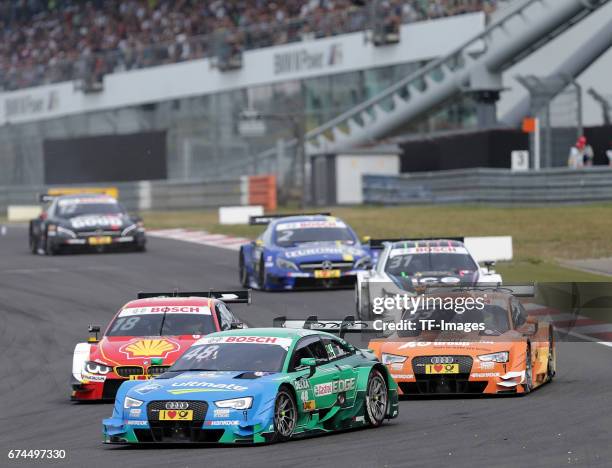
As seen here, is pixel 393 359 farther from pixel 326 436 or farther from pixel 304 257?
pixel 304 257

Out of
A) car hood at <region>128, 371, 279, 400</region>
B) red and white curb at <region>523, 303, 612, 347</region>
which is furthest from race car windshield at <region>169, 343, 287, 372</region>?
red and white curb at <region>523, 303, 612, 347</region>

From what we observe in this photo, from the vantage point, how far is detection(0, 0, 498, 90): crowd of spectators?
4909 centimetres

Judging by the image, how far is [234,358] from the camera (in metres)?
12.3

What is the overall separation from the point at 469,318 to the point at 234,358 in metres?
4.03

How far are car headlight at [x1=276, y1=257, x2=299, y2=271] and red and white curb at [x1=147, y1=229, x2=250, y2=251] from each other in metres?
9.20

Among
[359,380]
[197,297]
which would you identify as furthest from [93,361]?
[359,380]

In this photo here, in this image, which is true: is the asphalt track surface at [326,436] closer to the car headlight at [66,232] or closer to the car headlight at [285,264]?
the car headlight at [285,264]

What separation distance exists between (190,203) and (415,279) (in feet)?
95.8

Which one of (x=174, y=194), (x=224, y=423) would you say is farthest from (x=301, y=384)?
(x=174, y=194)

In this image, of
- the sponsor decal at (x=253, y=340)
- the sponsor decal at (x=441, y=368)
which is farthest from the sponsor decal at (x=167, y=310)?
the sponsor decal at (x=253, y=340)

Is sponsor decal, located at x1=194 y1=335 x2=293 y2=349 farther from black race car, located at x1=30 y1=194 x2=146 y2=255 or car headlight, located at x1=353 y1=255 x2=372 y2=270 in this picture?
black race car, located at x1=30 y1=194 x2=146 y2=255

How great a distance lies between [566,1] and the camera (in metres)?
42.0

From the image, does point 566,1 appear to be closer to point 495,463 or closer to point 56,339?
point 56,339

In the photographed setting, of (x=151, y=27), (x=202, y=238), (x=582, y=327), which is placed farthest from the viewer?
(x=151, y=27)
